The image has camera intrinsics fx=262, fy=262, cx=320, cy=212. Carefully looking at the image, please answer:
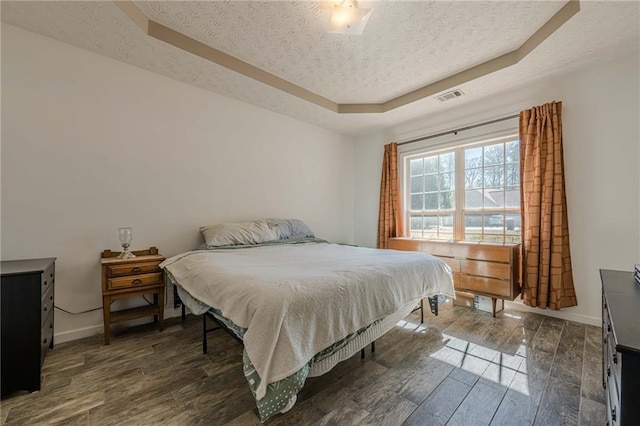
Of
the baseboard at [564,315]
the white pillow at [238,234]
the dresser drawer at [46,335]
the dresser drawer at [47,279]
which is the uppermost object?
the white pillow at [238,234]

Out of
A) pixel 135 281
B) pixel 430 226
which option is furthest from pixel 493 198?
pixel 135 281

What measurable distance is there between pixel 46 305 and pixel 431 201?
4.26m

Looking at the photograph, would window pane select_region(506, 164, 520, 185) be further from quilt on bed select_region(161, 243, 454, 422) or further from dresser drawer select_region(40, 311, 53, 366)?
dresser drawer select_region(40, 311, 53, 366)

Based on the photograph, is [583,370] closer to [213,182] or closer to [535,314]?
[535,314]

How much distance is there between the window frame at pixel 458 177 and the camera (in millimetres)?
3230

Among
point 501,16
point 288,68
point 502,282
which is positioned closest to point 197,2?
point 288,68

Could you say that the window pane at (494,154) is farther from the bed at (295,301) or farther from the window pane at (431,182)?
the bed at (295,301)

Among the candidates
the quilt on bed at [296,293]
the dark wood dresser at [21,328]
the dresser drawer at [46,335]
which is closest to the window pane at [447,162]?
the quilt on bed at [296,293]

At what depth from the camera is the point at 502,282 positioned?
282 cm

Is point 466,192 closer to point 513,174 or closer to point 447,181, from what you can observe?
point 447,181

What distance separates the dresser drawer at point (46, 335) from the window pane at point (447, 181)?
430 cm

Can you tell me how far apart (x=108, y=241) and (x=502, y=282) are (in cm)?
398

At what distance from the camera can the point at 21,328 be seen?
153 cm

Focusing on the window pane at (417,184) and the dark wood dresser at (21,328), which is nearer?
the dark wood dresser at (21,328)
